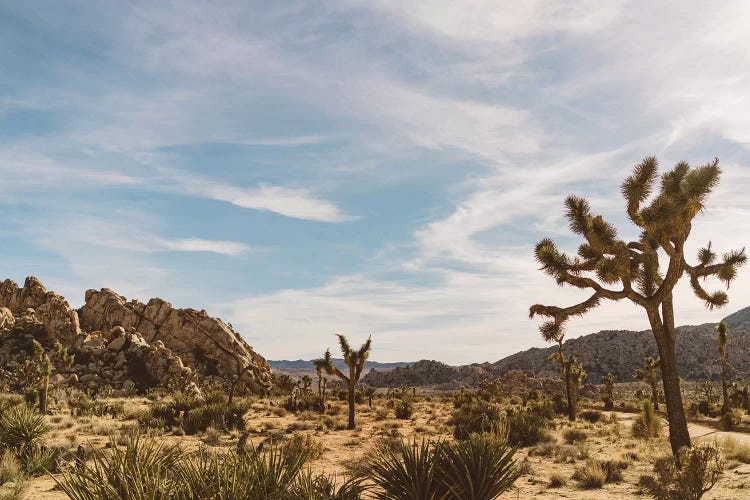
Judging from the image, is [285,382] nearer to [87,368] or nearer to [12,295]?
[87,368]

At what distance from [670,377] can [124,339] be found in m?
58.1

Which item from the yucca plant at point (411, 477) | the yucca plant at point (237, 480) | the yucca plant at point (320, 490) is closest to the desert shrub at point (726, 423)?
the yucca plant at point (411, 477)

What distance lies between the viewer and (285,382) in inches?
2115

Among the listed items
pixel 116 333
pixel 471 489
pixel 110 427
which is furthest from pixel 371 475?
pixel 116 333

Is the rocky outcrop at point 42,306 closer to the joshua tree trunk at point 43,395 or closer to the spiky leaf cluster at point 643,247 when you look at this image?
the joshua tree trunk at point 43,395

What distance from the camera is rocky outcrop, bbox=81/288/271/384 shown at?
2734 inches

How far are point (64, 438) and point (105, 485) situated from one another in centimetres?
1738

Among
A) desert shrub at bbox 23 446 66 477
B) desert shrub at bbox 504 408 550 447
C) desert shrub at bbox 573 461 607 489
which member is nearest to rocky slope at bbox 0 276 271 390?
desert shrub at bbox 504 408 550 447

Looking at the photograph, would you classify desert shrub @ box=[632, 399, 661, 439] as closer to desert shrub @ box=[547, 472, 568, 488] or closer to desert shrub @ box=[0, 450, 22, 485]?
desert shrub @ box=[547, 472, 568, 488]

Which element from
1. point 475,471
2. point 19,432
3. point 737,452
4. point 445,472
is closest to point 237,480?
point 445,472

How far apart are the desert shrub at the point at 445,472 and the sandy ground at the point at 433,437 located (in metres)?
0.50

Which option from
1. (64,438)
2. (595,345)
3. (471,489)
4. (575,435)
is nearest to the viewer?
(471,489)

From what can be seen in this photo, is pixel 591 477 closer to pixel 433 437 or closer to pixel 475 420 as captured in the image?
→ pixel 475 420

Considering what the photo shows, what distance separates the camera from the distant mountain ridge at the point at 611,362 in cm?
9275
